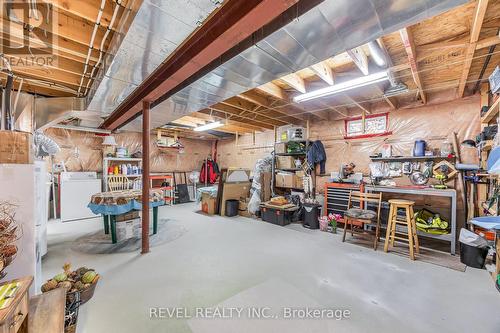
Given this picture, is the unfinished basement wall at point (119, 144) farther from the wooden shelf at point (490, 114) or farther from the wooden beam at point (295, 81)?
the wooden shelf at point (490, 114)

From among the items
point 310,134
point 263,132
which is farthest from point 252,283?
point 263,132

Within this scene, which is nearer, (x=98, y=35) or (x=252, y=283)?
(x=98, y=35)

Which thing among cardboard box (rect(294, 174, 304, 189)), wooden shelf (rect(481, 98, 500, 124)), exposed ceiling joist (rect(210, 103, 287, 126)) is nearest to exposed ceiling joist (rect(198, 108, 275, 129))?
exposed ceiling joist (rect(210, 103, 287, 126))

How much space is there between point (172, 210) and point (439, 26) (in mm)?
6345

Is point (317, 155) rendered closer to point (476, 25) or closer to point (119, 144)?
point (476, 25)

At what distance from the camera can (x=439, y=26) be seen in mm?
2074

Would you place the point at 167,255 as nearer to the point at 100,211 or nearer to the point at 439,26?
the point at 100,211

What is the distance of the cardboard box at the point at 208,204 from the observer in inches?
221

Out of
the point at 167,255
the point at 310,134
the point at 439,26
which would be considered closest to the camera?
the point at 439,26

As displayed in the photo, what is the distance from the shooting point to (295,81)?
3.20m

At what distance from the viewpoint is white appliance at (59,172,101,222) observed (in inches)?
186

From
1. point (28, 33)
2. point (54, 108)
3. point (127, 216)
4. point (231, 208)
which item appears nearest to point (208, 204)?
point (231, 208)

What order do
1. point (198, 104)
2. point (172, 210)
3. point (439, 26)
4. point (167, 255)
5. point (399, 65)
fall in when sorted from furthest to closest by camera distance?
point (172, 210)
point (198, 104)
point (167, 255)
point (399, 65)
point (439, 26)

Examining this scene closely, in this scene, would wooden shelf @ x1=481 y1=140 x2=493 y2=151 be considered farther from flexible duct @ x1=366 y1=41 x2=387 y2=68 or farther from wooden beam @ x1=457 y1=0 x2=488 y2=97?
flexible duct @ x1=366 y1=41 x2=387 y2=68
